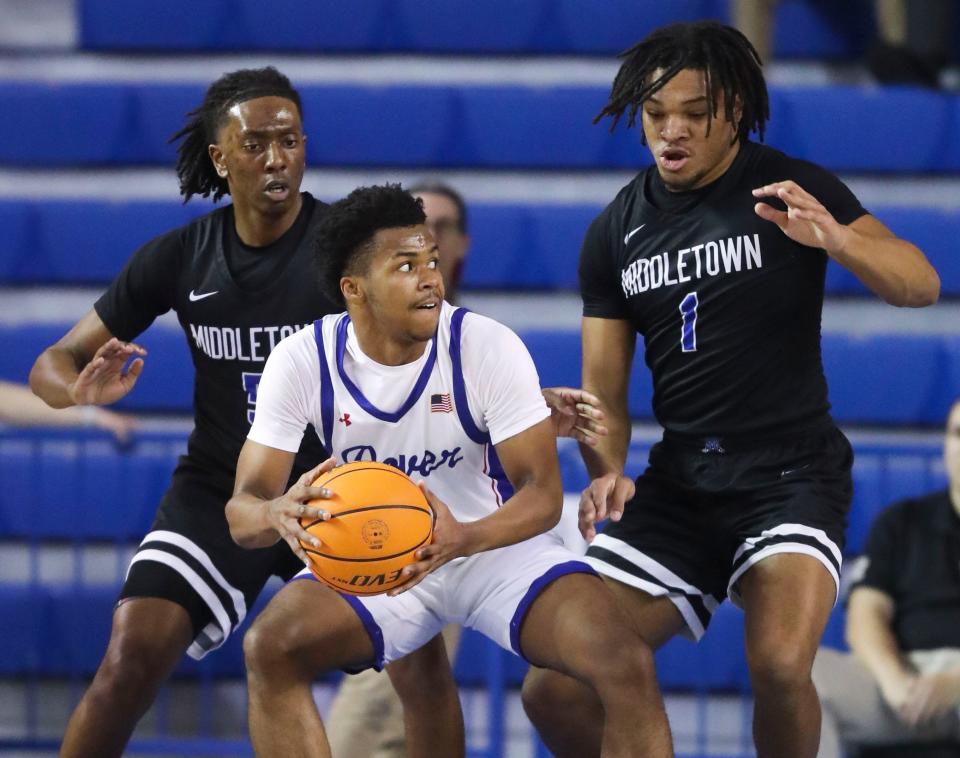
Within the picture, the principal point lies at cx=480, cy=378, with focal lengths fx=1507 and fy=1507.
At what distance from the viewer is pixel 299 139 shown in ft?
13.5

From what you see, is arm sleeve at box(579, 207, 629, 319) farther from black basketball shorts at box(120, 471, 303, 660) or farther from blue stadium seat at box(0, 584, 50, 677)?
blue stadium seat at box(0, 584, 50, 677)

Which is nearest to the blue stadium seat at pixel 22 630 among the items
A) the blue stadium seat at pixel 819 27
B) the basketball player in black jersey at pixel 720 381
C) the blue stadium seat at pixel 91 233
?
the blue stadium seat at pixel 91 233

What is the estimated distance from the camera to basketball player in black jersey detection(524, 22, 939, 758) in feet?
12.0

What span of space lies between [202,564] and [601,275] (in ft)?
4.35

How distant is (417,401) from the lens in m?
3.67

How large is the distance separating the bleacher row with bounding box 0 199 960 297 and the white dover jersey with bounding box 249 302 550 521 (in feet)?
10.7

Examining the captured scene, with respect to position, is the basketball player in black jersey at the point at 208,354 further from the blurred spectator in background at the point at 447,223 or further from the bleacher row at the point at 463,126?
the bleacher row at the point at 463,126

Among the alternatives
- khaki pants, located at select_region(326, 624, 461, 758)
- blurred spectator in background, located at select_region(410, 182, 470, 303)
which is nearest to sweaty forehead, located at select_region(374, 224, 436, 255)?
blurred spectator in background, located at select_region(410, 182, 470, 303)

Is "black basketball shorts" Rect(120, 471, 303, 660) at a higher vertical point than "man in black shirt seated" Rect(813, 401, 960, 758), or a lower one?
higher

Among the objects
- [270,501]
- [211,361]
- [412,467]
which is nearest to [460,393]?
[412,467]

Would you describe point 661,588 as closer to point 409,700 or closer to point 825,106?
point 409,700

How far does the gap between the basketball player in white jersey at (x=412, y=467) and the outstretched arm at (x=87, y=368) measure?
22.1 inches

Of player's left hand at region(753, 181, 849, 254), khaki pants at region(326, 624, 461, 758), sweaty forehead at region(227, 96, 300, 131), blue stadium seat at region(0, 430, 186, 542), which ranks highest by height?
sweaty forehead at region(227, 96, 300, 131)

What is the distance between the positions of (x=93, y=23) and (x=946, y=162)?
4.25m
